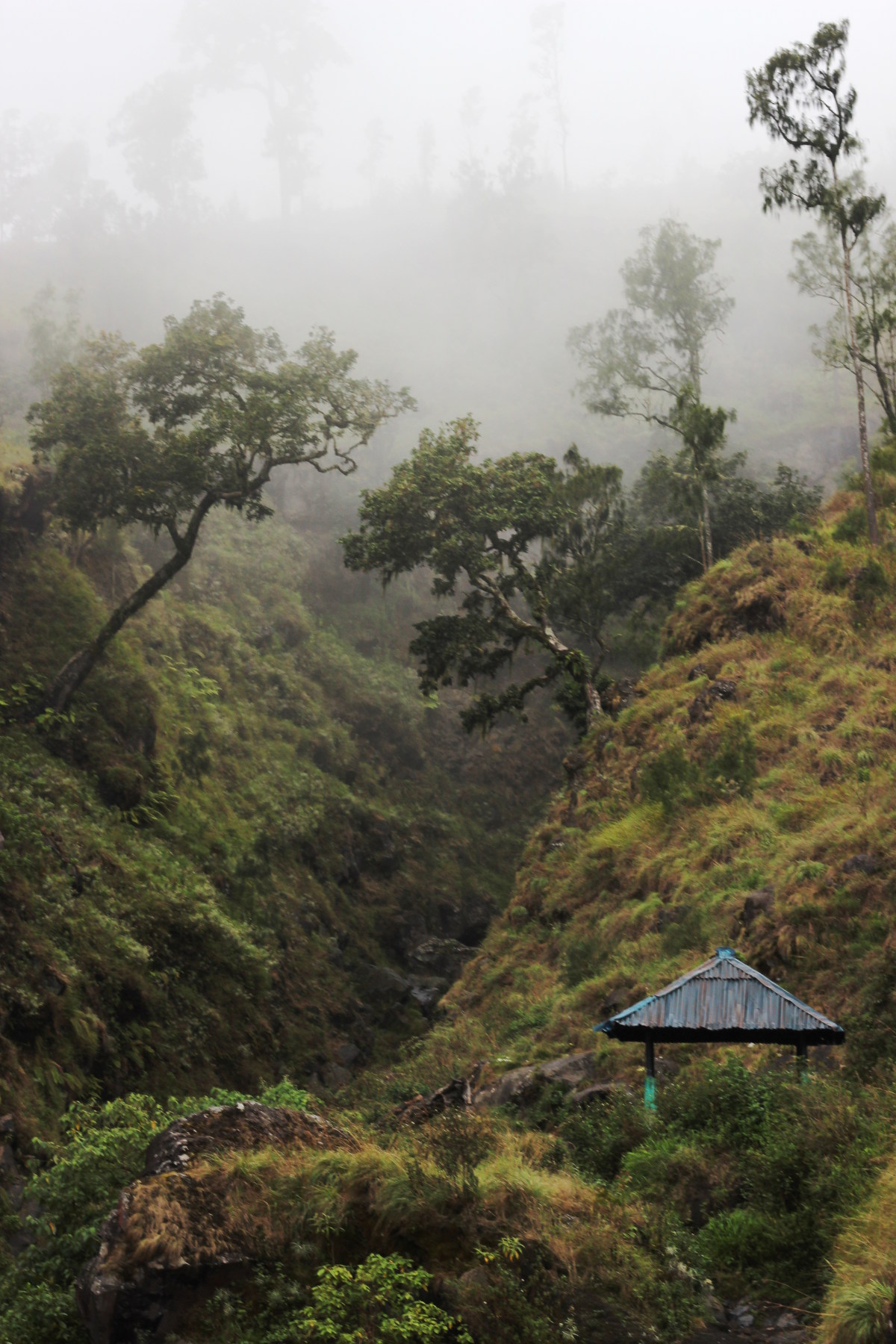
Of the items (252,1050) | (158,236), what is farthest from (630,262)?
(158,236)

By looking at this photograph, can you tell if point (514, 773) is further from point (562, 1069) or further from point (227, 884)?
point (562, 1069)

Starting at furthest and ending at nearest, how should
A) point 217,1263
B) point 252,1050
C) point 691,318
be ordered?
point 691,318, point 252,1050, point 217,1263

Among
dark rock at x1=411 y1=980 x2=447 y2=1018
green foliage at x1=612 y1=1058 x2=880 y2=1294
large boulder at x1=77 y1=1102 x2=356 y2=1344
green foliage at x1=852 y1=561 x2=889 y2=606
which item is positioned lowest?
dark rock at x1=411 y1=980 x2=447 y2=1018

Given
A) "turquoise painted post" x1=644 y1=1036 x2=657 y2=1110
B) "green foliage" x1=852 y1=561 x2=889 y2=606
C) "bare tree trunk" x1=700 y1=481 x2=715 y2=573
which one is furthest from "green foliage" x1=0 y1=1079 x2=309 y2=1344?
"bare tree trunk" x1=700 y1=481 x2=715 y2=573

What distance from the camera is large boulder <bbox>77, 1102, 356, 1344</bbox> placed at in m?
7.39

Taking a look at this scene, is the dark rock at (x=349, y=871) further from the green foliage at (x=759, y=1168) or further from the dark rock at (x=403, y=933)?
the green foliage at (x=759, y=1168)

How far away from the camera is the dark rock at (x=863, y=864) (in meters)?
14.0

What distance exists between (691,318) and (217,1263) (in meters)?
48.8

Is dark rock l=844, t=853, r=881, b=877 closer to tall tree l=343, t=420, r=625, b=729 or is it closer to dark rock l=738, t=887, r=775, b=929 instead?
dark rock l=738, t=887, r=775, b=929

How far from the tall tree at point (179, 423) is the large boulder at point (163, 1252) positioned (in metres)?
18.3

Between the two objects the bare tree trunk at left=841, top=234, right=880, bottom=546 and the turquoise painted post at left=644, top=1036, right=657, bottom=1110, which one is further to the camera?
the bare tree trunk at left=841, top=234, right=880, bottom=546

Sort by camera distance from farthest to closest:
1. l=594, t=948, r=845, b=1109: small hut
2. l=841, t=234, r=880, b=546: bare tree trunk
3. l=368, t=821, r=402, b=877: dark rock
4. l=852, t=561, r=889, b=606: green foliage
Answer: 1. l=368, t=821, r=402, b=877: dark rock
2. l=841, t=234, r=880, b=546: bare tree trunk
3. l=852, t=561, r=889, b=606: green foliage
4. l=594, t=948, r=845, b=1109: small hut

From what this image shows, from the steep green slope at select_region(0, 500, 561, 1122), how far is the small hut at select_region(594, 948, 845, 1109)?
1002 cm

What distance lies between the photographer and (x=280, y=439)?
27438 millimetres
